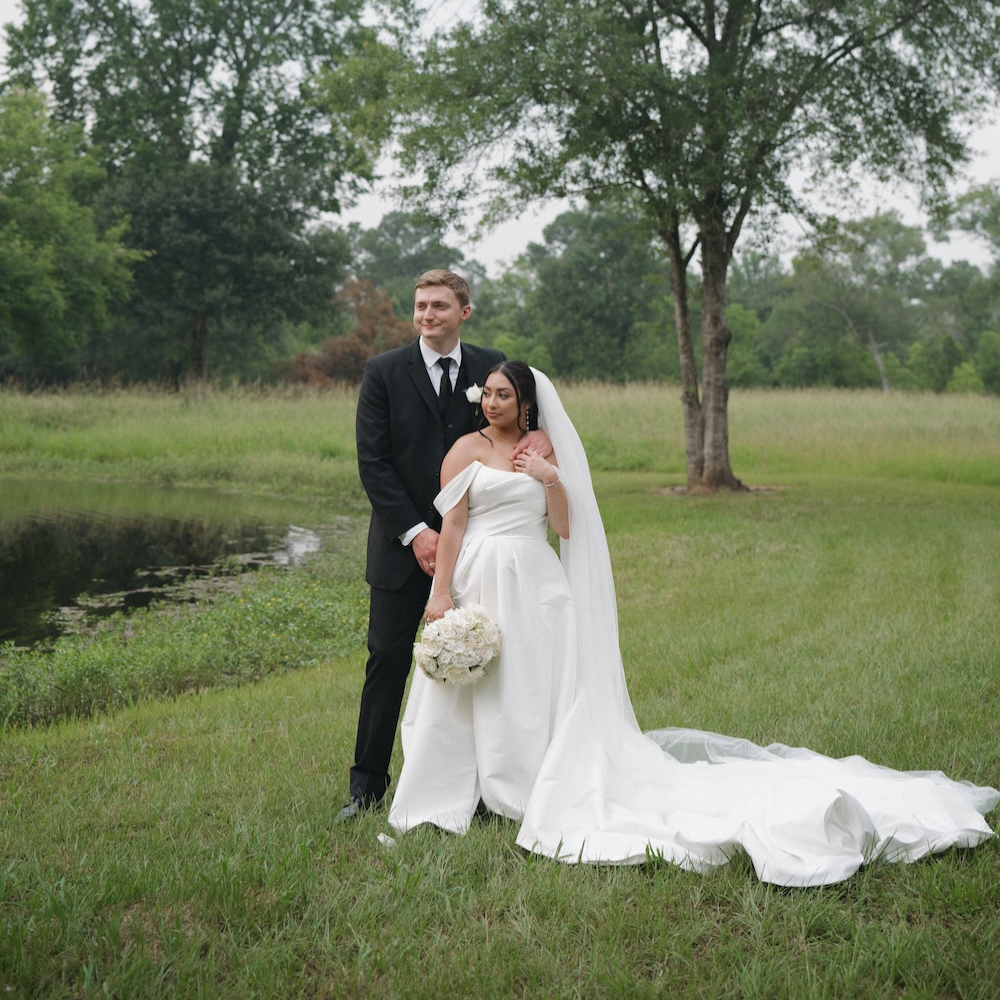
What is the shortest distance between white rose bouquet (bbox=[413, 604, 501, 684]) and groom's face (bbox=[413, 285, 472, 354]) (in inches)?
48.3

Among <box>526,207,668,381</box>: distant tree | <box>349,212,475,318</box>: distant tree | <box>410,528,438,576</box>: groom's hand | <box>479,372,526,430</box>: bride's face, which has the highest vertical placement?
<box>349,212,475,318</box>: distant tree

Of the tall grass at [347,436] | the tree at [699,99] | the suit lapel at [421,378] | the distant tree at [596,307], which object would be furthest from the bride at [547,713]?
the distant tree at [596,307]

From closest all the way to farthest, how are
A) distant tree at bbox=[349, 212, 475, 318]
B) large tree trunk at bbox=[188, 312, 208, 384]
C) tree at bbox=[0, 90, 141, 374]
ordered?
1. tree at bbox=[0, 90, 141, 374]
2. large tree trunk at bbox=[188, 312, 208, 384]
3. distant tree at bbox=[349, 212, 475, 318]

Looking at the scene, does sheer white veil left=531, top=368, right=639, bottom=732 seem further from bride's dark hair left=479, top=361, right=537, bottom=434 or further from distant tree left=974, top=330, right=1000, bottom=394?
distant tree left=974, top=330, right=1000, bottom=394

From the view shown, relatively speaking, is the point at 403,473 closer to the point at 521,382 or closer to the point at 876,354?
the point at 521,382

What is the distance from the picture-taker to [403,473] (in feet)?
15.0

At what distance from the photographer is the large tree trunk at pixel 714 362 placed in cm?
1756

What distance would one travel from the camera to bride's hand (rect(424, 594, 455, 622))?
4262 mm

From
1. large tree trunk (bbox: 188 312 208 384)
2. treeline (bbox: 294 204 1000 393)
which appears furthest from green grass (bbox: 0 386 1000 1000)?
treeline (bbox: 294 204 1000 393)

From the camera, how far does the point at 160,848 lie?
3.80 metres

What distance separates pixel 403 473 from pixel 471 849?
1651 millimetres

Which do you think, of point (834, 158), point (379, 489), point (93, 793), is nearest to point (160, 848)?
point (93, 793)

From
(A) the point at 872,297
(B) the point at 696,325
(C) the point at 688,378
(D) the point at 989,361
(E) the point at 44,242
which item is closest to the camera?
(C) the point at 688,378

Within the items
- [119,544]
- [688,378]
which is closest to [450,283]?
[119,544]
